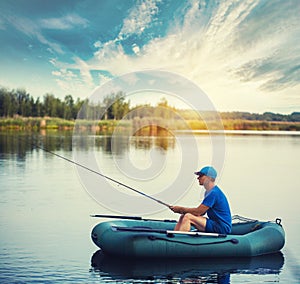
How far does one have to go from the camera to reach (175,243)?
797 cm

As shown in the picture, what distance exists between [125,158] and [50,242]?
14.7 meters

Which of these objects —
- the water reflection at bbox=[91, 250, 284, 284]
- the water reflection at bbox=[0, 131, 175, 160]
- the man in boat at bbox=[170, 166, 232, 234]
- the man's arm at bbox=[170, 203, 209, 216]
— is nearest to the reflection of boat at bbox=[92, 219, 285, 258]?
the water reflection at bbox=[91, 250, 284, 284]

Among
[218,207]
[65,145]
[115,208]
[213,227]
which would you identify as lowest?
[115,208]

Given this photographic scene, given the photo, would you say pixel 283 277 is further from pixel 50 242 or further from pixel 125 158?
pixel 125 158

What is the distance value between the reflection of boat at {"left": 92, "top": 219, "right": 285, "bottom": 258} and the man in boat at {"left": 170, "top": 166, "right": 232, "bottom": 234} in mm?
217

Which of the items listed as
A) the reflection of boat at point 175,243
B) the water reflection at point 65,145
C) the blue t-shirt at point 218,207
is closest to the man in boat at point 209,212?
the blue t-shirt at point 218,207

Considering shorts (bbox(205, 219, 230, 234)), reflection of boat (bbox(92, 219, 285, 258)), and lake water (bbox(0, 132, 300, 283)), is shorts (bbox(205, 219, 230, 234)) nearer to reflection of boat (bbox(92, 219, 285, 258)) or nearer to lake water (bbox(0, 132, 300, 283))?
reflection of boat (bbox(92, 219, 285, 258))

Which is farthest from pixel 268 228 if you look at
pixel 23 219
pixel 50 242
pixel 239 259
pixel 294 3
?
pixel 294 3

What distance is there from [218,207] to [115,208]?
4259 millimetres

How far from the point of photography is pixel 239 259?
8.18 meters

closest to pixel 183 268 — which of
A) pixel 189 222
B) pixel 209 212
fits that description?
pixel 189 222

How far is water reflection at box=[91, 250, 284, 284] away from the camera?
7305 millimetres

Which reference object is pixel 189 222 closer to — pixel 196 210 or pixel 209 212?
pixel 196 210

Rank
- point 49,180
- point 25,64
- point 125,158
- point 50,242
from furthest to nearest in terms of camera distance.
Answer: point 25,64 → point 125,158 → point 49,180 → point 50,242
